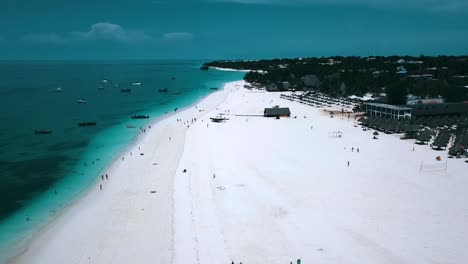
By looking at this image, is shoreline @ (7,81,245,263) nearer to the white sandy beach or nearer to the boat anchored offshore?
the white sandy beach

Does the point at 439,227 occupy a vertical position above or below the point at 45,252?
above

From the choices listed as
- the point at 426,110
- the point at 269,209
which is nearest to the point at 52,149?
the point at 269,209

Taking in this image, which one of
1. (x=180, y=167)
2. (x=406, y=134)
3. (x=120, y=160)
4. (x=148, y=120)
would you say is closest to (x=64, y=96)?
(x=148, y=120)

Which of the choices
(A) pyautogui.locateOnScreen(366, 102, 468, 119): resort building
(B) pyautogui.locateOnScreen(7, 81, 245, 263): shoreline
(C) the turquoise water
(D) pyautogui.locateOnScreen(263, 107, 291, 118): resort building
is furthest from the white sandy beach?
(D) pyautogui.locateOnScreen(263, 107, 291, 118): resort building

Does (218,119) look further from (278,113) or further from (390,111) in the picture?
(390,111)

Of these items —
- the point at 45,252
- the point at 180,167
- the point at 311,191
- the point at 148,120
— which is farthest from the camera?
the point at 148,120

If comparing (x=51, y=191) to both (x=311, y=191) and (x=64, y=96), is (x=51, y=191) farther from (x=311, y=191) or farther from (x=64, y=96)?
(x=64, y=96)

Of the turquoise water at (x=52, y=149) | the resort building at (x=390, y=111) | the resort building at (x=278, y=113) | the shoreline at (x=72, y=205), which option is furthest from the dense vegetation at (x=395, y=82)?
the shoreline at (x=72, y=205)
